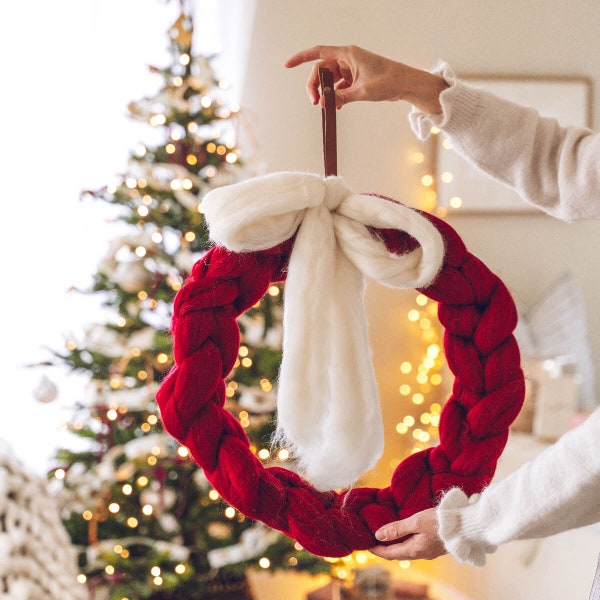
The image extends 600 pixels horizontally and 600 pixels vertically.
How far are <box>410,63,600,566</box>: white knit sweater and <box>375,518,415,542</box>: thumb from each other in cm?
4

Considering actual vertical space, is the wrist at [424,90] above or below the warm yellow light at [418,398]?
above

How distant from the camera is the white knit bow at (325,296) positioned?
72 centimetres

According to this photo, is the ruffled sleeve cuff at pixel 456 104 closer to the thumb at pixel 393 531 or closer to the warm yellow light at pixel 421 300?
the thumb at pixel 393 531

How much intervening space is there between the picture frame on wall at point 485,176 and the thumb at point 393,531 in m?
2.34

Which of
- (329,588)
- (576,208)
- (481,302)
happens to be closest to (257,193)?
(481,302)

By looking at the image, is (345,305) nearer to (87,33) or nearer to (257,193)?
(257,193)

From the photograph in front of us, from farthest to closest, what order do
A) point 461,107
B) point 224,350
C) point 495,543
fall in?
point 461,107 → point 495,543 → point 224,350

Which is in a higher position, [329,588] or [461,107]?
[461,107]

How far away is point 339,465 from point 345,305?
0.16 m

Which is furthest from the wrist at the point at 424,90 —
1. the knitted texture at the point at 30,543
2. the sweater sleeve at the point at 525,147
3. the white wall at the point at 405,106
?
the white wall at the point at 405,106

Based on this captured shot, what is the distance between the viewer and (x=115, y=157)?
2725 mm

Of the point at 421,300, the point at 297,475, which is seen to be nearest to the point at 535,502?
the point at 297,475

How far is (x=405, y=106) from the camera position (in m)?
2.96

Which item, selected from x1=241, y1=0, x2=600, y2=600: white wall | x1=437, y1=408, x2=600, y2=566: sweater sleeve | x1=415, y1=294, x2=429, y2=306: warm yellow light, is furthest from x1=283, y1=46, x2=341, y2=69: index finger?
x1=415, y1=294, x2=429, y2=306: warm yellow light
